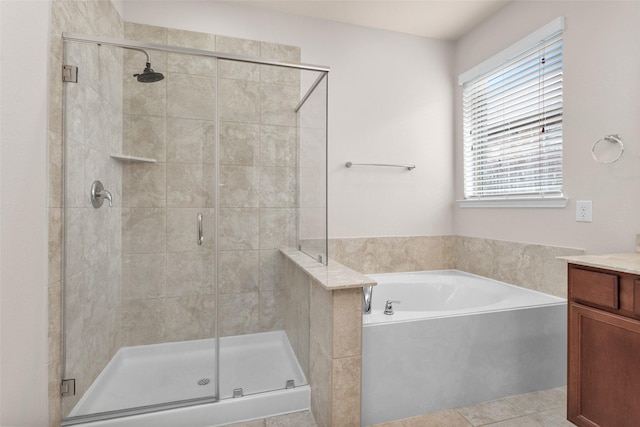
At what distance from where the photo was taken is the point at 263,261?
2209 millimetres

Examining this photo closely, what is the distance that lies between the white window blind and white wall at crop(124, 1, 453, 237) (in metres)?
0.25

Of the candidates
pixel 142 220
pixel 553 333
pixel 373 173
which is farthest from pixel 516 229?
pixel 142 220

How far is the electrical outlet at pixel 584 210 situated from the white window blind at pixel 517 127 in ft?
0.59

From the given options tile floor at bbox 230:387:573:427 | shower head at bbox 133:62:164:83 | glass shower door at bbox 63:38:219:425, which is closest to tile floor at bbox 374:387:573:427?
tile floor at bbox 230:387:573:427

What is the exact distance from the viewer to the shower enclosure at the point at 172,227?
5.30ft

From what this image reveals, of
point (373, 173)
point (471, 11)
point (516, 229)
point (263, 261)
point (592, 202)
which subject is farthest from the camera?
point (373, 173)

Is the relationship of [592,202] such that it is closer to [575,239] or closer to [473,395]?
[575,239]

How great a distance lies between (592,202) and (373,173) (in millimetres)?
1471

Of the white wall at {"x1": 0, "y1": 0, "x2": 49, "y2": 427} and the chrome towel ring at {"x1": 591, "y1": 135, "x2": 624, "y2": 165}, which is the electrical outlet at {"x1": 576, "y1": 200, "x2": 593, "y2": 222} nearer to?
the chrome towel ring at {"x1": 591, "y1": 135, "x2": 624, "y2": 165}

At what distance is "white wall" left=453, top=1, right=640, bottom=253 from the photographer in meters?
1.73

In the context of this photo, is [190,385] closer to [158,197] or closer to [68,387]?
[68,387]

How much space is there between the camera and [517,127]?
7.95 feet

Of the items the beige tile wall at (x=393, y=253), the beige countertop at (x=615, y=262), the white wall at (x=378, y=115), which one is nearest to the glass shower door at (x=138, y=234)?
the white wall at (x=378, y=115)

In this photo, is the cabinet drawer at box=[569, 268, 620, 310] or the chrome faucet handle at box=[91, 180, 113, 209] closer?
the cabinet drawer at box=[569, 268, 620, 310]
